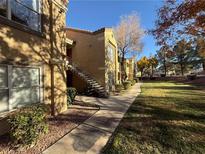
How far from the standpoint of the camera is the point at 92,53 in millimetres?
16750

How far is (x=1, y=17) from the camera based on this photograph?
5.38 m

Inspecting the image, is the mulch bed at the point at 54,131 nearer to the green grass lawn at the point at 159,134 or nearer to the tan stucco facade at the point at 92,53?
the green grass lawn at the point at 159,134

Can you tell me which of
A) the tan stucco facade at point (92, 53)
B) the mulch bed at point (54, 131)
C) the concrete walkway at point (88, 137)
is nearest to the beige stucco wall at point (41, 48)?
the mulch bed at point (54, 131)

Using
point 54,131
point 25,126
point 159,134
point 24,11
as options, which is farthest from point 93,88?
point 25,126

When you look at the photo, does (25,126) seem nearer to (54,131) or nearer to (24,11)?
(54,131)

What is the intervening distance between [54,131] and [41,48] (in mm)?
3773

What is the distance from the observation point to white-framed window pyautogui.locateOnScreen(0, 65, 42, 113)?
219 inches

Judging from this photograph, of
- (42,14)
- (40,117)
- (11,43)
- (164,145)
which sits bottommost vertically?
(164,145)

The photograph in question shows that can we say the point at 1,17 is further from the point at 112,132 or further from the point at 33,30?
the point at 112,132

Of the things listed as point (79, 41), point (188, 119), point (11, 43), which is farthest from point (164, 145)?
point (79, 41)

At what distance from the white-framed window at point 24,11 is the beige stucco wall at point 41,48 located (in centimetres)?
33

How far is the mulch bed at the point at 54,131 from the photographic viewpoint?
458 centimetres

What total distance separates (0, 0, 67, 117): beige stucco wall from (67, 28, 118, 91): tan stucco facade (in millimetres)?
7450

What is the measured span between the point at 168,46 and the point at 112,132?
7.91 metres
